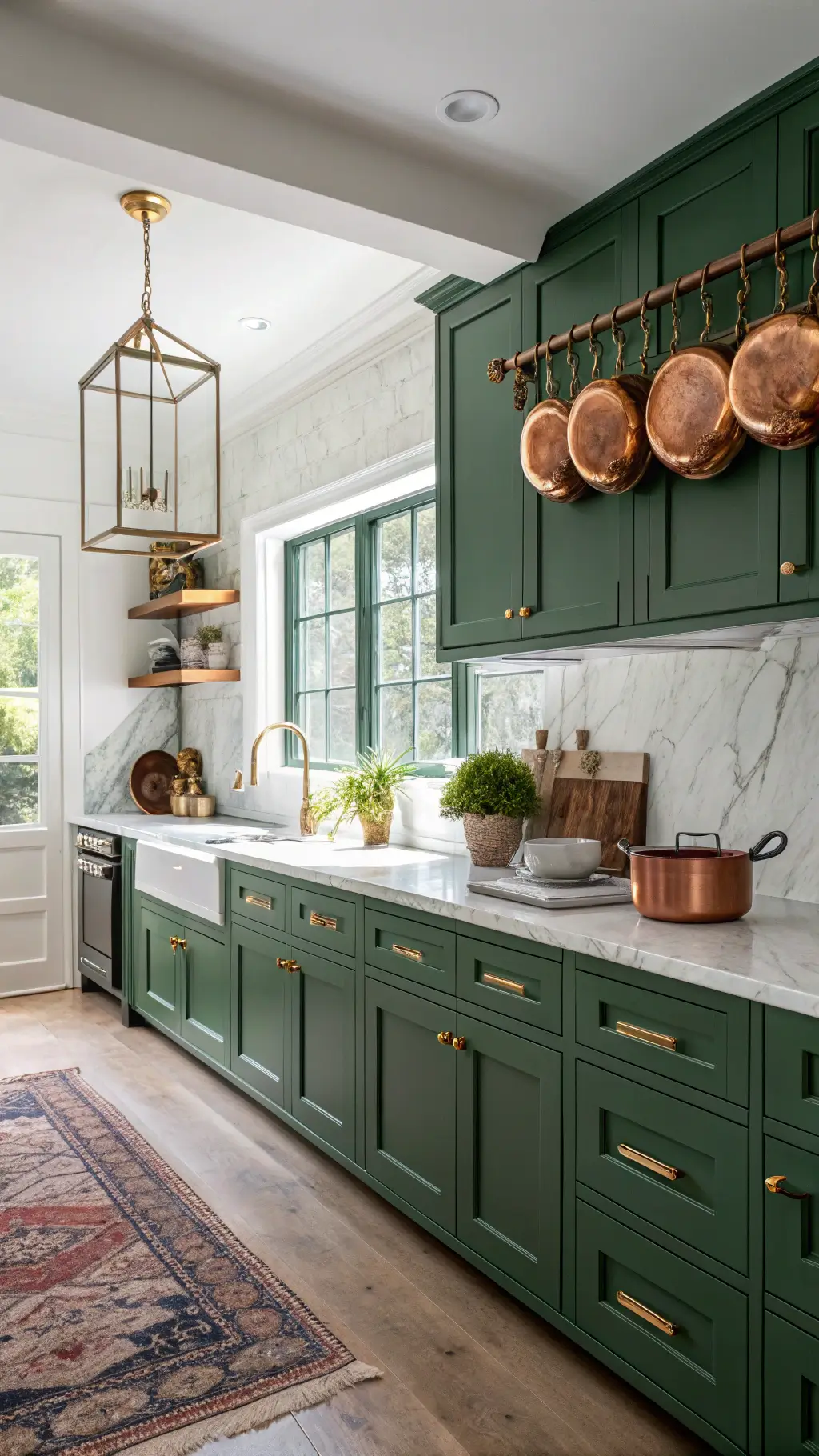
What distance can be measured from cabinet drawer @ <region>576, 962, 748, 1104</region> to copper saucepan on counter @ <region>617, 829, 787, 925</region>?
222mm

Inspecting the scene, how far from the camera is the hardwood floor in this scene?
183 cm

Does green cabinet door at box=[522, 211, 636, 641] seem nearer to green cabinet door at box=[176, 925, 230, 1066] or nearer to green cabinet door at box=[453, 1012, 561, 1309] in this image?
green cabinet door at box=[453, 1012, 561, 1309]

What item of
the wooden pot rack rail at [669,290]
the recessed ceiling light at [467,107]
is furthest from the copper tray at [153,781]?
the recessed ceiling light at [467,107]

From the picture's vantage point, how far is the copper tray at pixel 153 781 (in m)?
5.38

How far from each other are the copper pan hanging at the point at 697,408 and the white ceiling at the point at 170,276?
153 cm

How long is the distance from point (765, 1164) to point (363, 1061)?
133cm

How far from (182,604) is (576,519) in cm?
287

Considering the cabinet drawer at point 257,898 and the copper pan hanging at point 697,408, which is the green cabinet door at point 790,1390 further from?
the cabinet drawer at point 257,898

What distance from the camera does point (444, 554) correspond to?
111 inches

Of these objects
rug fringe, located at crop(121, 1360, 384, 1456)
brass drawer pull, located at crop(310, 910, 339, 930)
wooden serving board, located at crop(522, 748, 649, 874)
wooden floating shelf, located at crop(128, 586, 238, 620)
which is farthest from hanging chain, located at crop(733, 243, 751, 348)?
wooden floating shelf, located at crop(128, 586, 238, 620)

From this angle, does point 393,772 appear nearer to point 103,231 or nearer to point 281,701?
point 281,701

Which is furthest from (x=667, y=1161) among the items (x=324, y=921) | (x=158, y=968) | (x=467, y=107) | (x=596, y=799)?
(x=158, y=968)

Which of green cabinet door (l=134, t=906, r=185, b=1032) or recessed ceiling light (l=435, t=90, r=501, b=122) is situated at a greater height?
recessed ceiling light (l=435, t=90, r=501, b=122)

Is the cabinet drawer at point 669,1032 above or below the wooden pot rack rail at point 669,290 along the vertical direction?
below
